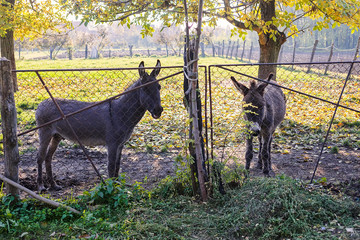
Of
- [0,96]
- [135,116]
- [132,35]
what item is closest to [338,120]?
[135,116]

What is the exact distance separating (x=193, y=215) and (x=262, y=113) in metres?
2.29

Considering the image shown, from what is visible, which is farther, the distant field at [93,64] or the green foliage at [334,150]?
the distant field at [93,64]

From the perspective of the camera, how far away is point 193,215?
12.9 feet

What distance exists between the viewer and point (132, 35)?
126 meters

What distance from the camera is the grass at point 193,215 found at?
11.5 ft

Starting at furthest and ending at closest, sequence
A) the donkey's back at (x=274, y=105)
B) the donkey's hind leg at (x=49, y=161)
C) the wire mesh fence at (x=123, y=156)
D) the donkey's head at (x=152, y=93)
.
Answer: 1. the donkey's back at (x=274, y=105)
2. the wire mesh fence at (x=123, y=156)
3. the donkey's hind leg at (x=49, y=161)
4. the donkey's head at (x=152, y=93)

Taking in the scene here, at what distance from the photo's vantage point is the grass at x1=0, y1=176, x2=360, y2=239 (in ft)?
11.5

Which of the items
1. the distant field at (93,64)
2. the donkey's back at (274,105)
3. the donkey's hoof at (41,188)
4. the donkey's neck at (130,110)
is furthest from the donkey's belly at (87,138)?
the distant field at (93,64)

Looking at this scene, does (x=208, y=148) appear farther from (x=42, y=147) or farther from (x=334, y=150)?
(x=334, y=150)

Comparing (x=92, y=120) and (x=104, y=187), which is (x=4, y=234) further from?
(x=92, y=120)

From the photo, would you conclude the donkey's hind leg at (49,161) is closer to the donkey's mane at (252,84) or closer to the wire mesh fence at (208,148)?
the wire mesh fence at (208,148)

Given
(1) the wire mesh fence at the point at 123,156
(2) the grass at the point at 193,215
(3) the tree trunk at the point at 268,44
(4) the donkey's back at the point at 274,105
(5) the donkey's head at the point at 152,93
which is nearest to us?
(2) the grass at the point at 193,215

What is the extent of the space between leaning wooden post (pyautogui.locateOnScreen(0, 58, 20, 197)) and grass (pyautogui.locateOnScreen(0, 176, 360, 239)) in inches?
13.4

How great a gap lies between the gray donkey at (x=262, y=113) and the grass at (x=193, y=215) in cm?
119
